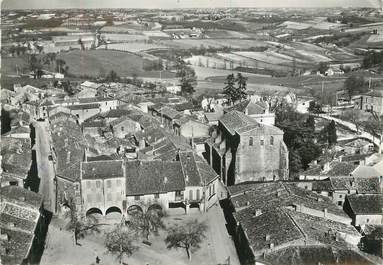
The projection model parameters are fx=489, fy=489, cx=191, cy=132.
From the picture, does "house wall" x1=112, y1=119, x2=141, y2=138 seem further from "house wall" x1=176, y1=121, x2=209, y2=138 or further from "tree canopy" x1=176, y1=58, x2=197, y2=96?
"tree canopy" x1=176, y1=58, x2=197, y2=96

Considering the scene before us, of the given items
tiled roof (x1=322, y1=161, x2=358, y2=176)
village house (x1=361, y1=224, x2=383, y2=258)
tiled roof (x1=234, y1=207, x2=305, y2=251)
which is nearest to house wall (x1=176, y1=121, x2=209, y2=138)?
tiled roof (x1=322, y1=161, x2=358, y2=176)

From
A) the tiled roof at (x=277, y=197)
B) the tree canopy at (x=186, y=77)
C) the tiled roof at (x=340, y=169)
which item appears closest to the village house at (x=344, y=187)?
the tiled roof at (x=277, y=197)

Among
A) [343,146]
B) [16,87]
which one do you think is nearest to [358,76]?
[343,146]

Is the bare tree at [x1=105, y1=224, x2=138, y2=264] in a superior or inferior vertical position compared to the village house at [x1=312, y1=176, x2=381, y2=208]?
inferior

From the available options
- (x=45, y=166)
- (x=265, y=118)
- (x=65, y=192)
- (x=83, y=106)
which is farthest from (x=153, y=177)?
(x=83, y=106)

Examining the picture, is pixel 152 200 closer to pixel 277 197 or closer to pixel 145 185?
pixel 145 185

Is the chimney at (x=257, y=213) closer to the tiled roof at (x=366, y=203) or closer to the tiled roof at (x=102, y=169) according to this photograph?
the tiled roof at (x=366, y=203)

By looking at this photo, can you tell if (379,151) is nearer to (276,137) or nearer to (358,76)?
(276,137)
